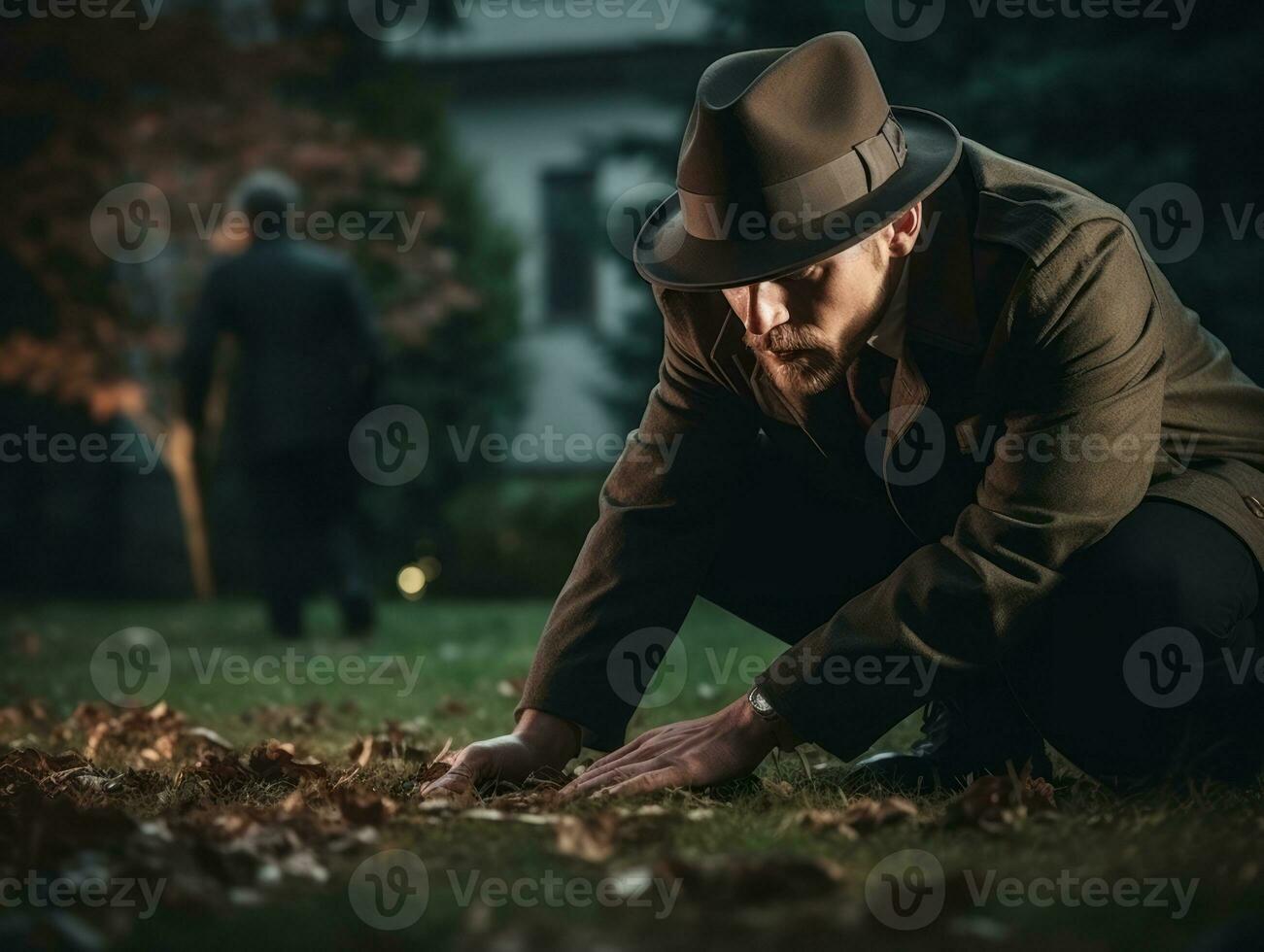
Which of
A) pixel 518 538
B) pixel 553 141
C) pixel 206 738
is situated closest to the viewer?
pixel 206 738

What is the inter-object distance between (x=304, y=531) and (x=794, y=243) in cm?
607

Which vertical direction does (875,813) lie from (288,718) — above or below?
above

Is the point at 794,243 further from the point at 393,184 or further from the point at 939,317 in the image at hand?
the point at 393,184

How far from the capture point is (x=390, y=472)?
13367mm

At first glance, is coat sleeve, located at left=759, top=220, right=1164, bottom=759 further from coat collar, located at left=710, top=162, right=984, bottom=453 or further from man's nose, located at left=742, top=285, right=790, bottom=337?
man's nose, located at left=742, top=285, right=790, bottom=337

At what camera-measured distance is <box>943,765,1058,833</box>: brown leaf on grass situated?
246 cm

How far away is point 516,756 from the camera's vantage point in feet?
9.48

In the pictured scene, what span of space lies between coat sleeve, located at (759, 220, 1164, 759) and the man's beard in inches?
12.1

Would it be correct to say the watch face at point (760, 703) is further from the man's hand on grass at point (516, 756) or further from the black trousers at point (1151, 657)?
the man's hand on grass at point (516, 756)

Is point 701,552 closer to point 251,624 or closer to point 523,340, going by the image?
point 251,624

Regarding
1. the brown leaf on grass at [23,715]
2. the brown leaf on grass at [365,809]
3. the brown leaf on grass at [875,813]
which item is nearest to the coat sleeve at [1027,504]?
the brown leaf on grass at [875,813]

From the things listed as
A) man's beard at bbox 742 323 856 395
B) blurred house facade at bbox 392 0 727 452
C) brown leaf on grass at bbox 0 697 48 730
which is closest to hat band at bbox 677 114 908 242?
man's beard at bbox 742 323 856 395

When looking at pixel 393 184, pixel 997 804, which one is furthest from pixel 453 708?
pixel 393 184

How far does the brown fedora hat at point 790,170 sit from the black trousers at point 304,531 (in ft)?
18.5
